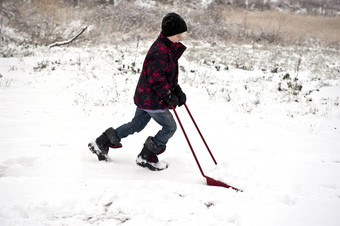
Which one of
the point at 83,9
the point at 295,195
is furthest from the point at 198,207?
the point at 83,9

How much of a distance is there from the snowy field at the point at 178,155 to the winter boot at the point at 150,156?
13 centimetres

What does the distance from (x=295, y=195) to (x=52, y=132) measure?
409cm

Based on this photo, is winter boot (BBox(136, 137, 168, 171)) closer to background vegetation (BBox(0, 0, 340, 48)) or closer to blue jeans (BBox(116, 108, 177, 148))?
blue jeans (BBox(116, 108, 177, 148))

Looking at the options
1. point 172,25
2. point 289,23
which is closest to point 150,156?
point 172,25

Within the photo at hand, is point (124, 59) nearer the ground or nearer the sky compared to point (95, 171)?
nearer the sky

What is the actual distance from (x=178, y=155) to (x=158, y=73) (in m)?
1.58

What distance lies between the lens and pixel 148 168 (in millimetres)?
3752

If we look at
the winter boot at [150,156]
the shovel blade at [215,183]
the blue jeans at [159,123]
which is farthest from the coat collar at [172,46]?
the shovel blade at [215,183]

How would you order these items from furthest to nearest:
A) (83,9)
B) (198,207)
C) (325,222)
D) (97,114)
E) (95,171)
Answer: (83,9) → (97,114) → (95,171) → (198,207) → (325,222)

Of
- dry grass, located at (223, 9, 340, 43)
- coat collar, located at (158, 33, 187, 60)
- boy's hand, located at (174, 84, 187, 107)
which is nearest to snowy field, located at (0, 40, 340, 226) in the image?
boy's hand, located at (174, 84, 187, 107)

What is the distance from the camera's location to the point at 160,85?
3174 millimetres

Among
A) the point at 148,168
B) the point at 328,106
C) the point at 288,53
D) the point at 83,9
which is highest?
the point at 83,9

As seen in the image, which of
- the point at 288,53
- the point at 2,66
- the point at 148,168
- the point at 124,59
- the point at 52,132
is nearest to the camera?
the point at 148,168

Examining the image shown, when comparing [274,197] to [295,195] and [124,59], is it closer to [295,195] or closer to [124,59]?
[295,195]
